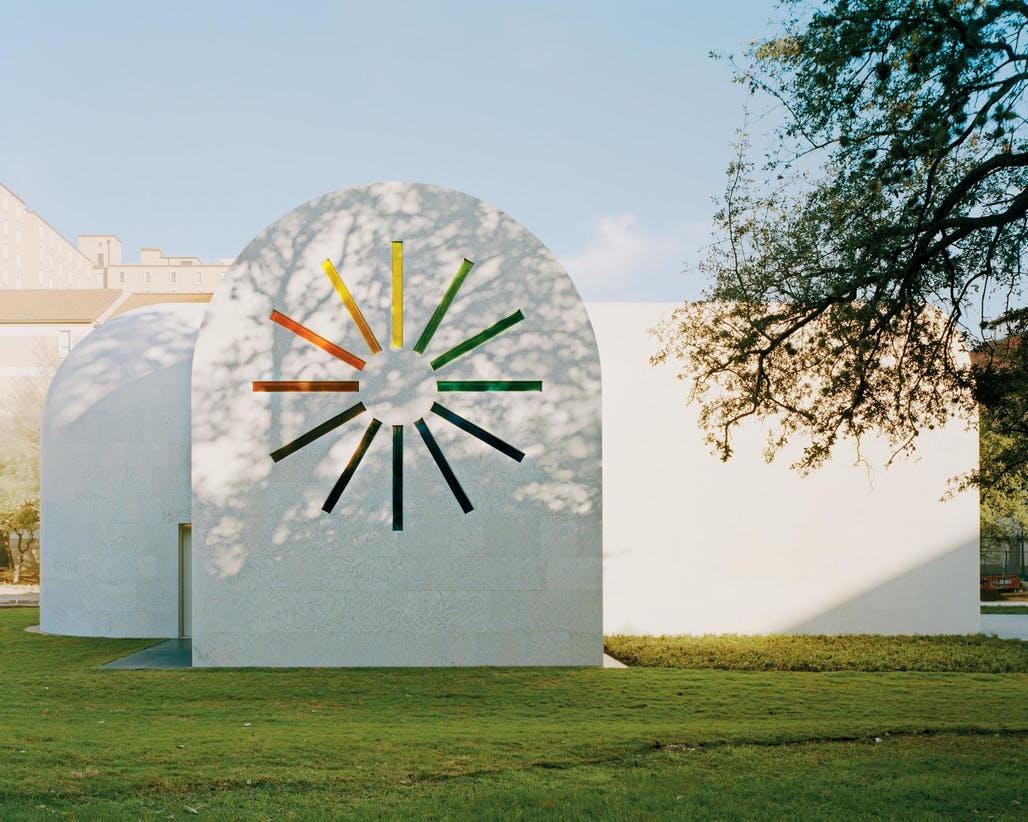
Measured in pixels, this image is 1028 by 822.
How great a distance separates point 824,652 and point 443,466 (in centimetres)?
672

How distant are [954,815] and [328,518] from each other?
896 centimetres

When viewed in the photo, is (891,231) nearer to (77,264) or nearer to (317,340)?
(317,340)

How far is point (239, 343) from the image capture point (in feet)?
44.5

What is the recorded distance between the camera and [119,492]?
16.7 m

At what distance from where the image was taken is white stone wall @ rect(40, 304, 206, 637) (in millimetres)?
16516

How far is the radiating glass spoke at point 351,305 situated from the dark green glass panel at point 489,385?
1086 mm

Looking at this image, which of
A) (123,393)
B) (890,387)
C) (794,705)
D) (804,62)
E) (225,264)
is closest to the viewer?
(804,62)

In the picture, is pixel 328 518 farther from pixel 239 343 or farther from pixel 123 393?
pixel 123 393

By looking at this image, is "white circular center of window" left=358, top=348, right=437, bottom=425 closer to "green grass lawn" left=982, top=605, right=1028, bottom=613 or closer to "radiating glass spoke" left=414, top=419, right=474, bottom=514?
"radiating glass spoke" left=414, top=419, right=474, bottom=514

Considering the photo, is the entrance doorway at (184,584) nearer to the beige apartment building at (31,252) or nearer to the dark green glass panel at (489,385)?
the dark green glass panel at (489,385)

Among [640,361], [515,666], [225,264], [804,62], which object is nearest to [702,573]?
[640,361]

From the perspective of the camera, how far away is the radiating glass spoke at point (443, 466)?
44.0ft

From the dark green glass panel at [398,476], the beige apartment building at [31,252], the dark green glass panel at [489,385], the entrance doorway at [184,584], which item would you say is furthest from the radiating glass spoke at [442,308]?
the beige apartment building at [31,252]

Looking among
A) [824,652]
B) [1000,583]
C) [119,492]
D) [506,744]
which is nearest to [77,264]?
[119,492]
